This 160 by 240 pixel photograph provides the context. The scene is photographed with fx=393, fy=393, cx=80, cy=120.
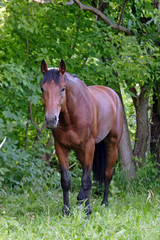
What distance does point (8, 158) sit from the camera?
6645 mm

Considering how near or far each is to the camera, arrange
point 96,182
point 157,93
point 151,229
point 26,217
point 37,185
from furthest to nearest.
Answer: point 157,93
point 37,185
point 96,182
point 26,217
point 151,229

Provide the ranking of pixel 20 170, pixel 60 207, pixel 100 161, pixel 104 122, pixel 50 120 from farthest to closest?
pixel 20 170, pixel 100 161, pixel 104 122, pixel 60 207, pixel 50 120

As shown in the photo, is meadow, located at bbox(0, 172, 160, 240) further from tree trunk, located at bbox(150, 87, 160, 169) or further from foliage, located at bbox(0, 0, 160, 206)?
tree trunk, located at bbox(150, 87, 160, 169)

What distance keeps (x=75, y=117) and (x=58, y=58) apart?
2398 mm

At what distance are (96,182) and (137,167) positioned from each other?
7.16 feet

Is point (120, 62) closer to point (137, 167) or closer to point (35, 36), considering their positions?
point (35, 36)

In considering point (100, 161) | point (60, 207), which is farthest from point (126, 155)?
point (60, 207)

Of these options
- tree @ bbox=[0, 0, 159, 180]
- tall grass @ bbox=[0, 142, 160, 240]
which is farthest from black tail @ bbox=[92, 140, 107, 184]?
tree @ bbox=[0, 0, 159, 180]

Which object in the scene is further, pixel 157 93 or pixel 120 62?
pixel 157 93

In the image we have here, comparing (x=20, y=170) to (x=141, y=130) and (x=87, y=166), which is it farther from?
(x=141, y=130)

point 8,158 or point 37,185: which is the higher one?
point 8,158

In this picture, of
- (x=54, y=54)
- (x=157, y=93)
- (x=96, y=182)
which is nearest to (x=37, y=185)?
(x=96, y=182)

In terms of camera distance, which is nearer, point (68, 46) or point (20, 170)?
point (20, 170)

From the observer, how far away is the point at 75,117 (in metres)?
4.96
